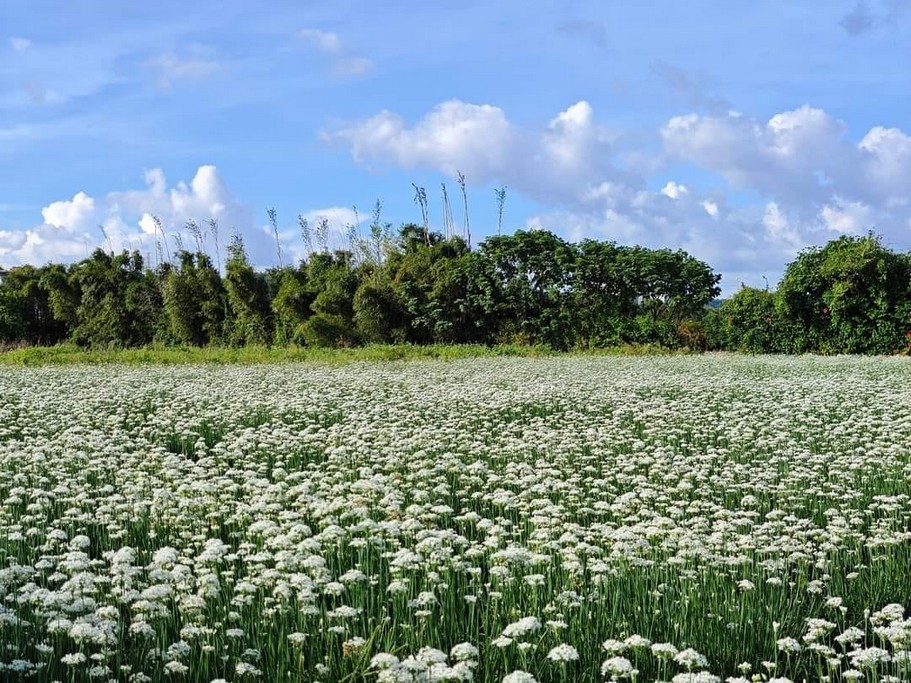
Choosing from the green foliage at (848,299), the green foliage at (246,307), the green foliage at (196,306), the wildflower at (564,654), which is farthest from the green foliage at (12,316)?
the wildflower at (564,654)

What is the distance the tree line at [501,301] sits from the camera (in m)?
32.7

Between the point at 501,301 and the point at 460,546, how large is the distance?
31.5m

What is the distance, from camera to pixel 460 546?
6719 mm

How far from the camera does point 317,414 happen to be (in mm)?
13805

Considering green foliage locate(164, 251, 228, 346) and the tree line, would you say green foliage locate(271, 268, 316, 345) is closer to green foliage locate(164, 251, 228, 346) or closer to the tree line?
the tree line

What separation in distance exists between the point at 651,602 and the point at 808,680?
0.99 meters

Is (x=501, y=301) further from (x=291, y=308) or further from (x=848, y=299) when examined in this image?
(x=848, y=299)

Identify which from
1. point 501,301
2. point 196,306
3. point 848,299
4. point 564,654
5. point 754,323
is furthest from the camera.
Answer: point 196,306

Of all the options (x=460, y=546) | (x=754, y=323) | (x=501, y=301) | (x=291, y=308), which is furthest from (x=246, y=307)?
(x=460, y=546)

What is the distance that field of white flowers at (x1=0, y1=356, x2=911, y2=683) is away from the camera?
16.0 feet

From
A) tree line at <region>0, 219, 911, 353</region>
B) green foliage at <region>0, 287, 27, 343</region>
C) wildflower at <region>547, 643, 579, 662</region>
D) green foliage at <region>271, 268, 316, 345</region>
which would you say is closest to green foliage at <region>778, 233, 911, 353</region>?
tree line at <region>0, 219, 911, 353</region>

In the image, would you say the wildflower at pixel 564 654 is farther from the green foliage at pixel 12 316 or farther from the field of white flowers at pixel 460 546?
the green foliage at pixel 12 316

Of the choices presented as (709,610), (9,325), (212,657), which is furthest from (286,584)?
(9,325)

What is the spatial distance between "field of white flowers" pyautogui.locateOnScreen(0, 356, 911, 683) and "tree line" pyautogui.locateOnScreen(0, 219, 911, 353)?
1986 centimetres
